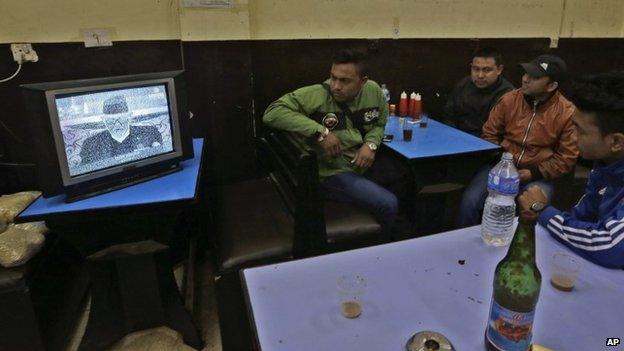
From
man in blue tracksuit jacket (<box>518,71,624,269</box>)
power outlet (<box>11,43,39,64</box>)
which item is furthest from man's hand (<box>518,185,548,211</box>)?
power outlet (<box>11,43,39,64</box>)

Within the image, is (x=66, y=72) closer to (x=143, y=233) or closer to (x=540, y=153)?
(x=143, y=233)

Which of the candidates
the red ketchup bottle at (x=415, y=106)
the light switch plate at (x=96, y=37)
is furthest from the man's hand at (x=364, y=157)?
the light switch plate at (x=96, y=37)

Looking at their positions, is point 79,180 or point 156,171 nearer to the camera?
point 79,180

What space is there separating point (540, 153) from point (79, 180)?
255 centimetres

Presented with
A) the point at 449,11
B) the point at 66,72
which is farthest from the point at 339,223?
the point at 449,11

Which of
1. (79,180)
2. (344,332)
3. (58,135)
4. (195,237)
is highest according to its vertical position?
(58,135)

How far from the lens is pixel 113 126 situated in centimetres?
172

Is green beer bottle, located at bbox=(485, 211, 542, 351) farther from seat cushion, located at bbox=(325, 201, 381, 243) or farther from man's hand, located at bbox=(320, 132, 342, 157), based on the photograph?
man's hand, located at bbox=(320, 132, 342, 157)

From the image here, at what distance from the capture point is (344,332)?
36.9 inches

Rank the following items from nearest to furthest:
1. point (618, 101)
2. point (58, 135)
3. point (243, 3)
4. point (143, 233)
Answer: point (618, 101)
point (58, 135)
point (143, 233)
point (243, 3)

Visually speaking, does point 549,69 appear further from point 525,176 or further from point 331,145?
point 331,145

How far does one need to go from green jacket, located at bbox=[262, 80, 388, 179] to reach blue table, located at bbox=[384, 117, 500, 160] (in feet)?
0.54

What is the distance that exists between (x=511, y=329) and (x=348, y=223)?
1.19m

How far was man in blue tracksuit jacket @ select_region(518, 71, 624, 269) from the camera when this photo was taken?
4.05ft
